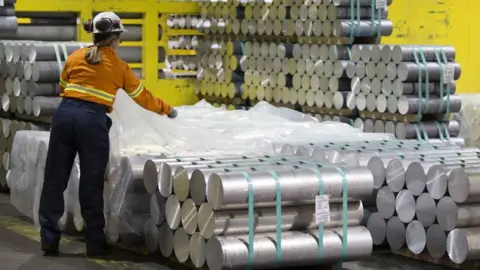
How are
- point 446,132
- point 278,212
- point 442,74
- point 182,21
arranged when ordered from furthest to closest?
point 182,21 < point 446,132 < point 442,74 < point 278,212

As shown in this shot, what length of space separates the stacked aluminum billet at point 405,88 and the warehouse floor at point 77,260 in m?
3.31

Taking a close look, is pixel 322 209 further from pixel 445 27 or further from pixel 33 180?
pixel 445 27

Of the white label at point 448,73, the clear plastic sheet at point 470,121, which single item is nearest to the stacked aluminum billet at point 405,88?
the white label at point 448,73

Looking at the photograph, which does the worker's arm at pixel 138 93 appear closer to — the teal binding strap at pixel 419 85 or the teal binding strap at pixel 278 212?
the teal binding strap at pixel 278 212

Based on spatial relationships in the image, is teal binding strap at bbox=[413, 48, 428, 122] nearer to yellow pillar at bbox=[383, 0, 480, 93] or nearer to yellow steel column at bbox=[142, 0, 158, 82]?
yellow pillar at bbox=[383, 0, 480, 93]

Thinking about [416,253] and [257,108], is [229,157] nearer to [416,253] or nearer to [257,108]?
[416,253]

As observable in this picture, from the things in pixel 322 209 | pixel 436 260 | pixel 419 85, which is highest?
pixel 419 85

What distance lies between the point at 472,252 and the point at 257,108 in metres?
4.65

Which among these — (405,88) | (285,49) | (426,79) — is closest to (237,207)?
(405,88)

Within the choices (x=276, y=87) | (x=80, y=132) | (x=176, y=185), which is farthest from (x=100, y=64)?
(x=276, y=87)

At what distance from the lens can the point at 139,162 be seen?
27.9 feet

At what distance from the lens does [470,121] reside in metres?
13.4

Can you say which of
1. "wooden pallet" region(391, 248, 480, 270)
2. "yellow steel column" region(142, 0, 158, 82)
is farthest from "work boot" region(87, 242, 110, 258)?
"yellow steel column" region(142, 0, 158, 82)

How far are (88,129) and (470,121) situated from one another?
6620 millimetres
